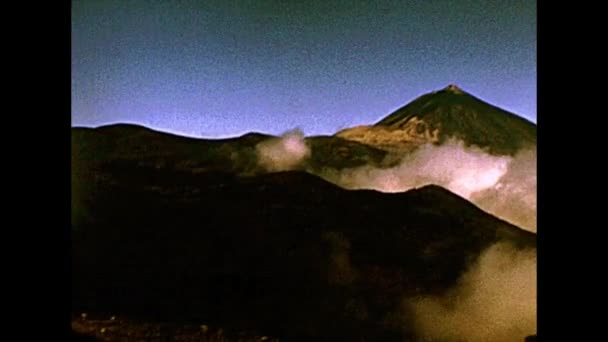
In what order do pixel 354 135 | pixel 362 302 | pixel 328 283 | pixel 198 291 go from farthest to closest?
1. pixel 354 135
2. pixel 328 283
3. pixel 362 302
4. pixel 198 291

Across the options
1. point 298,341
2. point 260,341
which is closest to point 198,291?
point 298,341

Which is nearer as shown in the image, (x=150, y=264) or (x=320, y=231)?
(x=150, y=264)

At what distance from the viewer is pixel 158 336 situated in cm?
629

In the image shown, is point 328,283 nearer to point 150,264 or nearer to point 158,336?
point 150,264

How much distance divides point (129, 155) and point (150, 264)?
298 centimetres

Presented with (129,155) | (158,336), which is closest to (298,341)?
(158,336)

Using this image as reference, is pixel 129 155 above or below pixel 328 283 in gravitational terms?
above

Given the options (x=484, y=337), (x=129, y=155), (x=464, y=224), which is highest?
(x=129, y=155)

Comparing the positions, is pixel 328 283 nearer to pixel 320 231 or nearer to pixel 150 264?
pixel 320 231

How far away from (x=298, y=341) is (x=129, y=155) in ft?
21.1

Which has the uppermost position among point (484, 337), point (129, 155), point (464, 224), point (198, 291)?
point (129, 155)

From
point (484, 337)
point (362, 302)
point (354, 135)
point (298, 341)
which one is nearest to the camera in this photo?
point (298, 341)
